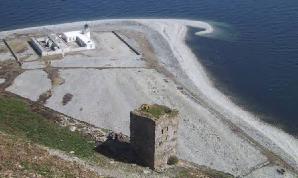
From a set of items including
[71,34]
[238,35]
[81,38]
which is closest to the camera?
[81,38]

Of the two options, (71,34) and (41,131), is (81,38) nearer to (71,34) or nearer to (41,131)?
(71,34)

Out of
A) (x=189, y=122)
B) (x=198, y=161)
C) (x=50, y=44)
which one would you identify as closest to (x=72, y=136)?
(x=198, y=161)

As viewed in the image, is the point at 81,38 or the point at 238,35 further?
the point at 238,35

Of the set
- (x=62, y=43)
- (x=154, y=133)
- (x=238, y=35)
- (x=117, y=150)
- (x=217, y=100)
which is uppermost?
A: (x=154, y=133)

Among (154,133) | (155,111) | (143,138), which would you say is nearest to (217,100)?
(143,138)

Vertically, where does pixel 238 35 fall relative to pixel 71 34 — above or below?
below

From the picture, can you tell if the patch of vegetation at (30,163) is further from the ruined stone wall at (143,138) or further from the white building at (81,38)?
the white building at (81,38)

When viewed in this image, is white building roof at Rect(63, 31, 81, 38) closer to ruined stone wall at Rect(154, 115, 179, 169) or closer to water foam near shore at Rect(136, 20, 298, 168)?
water foam near shore at Rect(136, 20, 298, 168)
